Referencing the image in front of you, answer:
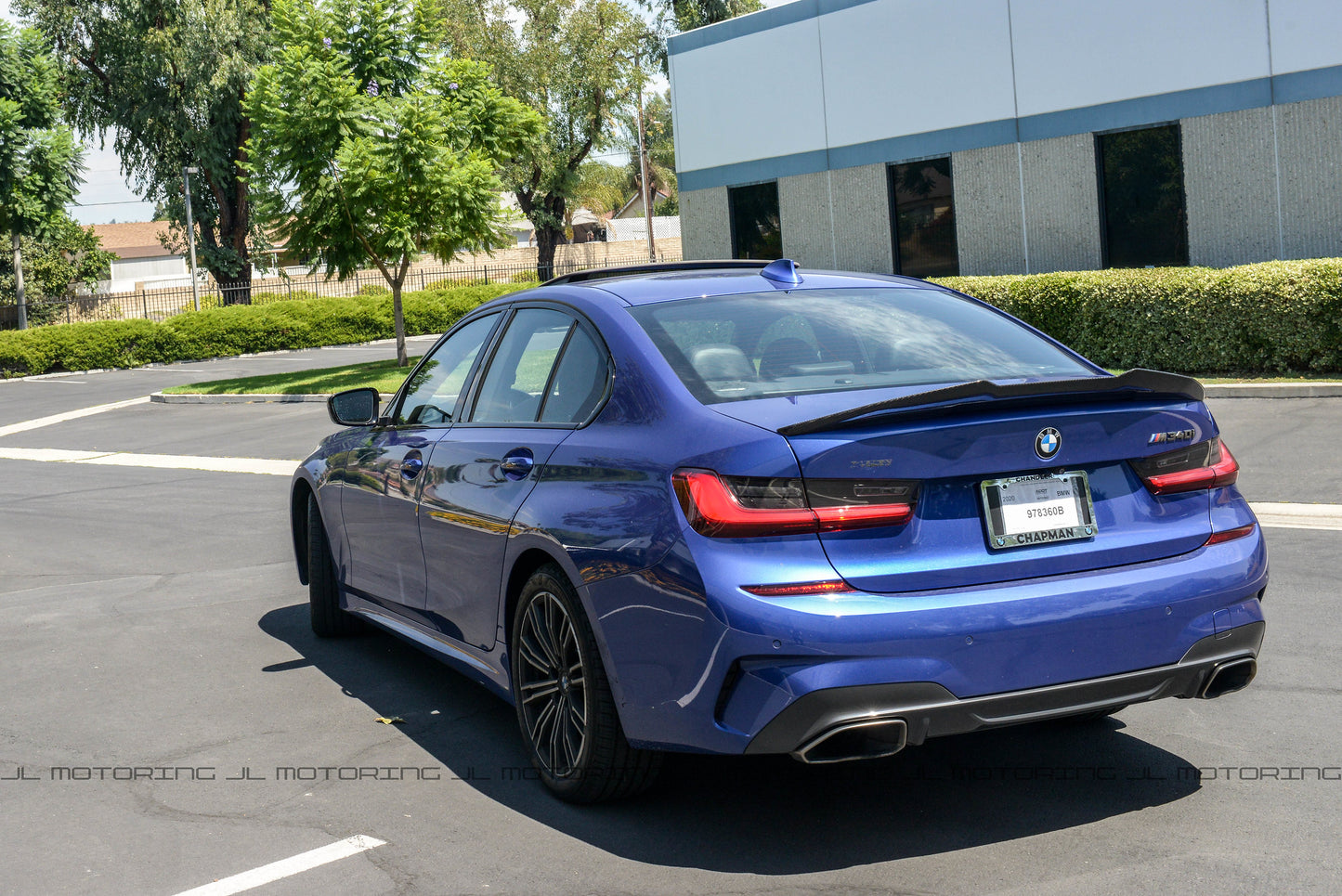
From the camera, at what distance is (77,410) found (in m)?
25.5

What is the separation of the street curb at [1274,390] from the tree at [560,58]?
131 ft

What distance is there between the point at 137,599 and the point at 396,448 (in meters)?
3.46

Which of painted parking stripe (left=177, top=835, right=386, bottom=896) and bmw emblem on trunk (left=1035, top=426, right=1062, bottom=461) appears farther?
painted parking stripe (left=177, top=835, right=386, bottom=896)

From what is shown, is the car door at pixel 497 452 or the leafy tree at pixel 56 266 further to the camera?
the leafy tree at pixel 56 266

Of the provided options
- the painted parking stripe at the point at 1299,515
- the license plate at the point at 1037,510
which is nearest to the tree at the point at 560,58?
the painted parking stripe at the point at 1299,515

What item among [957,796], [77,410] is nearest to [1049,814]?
[957,796]

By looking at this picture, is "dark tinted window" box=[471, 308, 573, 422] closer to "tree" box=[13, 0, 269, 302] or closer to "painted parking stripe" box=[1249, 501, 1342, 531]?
"painted parking stripe" box=[1249, 501, 1342, 531]

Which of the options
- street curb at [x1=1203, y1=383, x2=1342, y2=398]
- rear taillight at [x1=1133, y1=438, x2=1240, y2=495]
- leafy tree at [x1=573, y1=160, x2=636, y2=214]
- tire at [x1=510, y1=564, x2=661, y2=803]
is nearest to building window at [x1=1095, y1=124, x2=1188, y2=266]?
street curb at [x1=1203, y1=383, x2=1342, y2=398]

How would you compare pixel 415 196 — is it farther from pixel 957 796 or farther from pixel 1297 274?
pixel 957 796

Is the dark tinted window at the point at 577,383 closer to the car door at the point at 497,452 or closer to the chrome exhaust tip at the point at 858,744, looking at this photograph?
the car door at the point at 497,452

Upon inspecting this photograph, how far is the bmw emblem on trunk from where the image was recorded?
3.62 metres

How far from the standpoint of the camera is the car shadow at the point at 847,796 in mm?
3844

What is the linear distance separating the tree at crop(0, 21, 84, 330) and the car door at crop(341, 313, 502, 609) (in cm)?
4050

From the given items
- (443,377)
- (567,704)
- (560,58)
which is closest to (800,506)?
(567,704)
